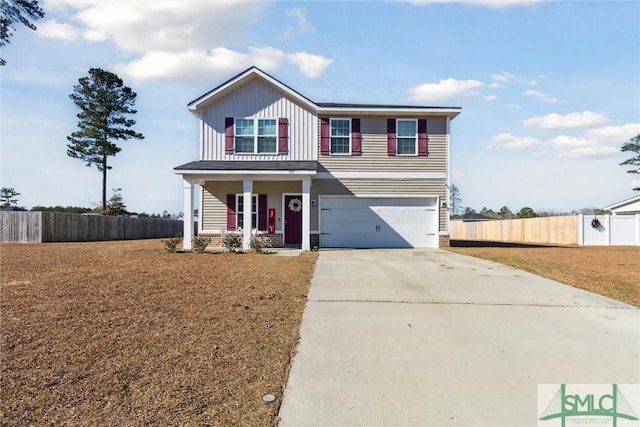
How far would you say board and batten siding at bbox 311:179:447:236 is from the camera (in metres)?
17.9

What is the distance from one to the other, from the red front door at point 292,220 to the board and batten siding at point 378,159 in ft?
5.96

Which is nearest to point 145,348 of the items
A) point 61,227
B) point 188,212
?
point 188,212

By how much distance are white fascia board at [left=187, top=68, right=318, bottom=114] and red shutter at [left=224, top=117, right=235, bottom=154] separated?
111 cm

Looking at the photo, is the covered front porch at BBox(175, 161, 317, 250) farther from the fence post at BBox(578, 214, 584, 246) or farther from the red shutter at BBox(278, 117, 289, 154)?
the fence post at BBox(578, 214, 584, 246)

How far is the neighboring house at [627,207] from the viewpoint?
1230 inches

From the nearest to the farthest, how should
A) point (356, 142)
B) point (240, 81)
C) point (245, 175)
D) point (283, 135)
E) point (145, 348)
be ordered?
point (145, 348) < point (245, 175) < point (240, 81) < point (283, 135) < point (356, 142)

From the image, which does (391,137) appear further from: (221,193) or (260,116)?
(221,193)

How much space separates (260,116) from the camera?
17797mm

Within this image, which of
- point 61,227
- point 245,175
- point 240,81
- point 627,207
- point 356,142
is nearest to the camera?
point 245,175

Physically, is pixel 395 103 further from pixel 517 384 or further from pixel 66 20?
pixel 517 384

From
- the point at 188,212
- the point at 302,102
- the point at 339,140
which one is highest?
the point at 302,102

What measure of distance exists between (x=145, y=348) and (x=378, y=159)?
48.2 ft

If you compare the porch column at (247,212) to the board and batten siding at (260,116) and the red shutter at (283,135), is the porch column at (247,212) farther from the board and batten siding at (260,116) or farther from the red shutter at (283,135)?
the red shutter at (283,135)

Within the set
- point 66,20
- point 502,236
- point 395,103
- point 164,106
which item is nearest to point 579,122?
point 502,236
